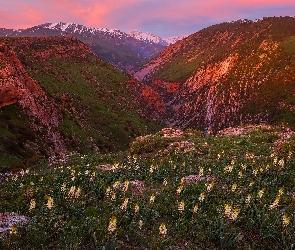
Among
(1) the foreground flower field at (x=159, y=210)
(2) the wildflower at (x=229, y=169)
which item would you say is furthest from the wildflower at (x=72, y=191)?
(2) the wildflower at (x=229, y=169)

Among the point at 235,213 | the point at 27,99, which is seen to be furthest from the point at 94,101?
the point at 235,213

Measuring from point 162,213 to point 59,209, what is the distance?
188 inches

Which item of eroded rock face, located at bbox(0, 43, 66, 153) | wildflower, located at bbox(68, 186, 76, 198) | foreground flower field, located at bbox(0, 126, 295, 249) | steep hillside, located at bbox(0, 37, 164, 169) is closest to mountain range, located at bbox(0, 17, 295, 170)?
steep hillside, located at bbox(0, 37, 164, 169)

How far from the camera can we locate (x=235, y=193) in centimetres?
1608

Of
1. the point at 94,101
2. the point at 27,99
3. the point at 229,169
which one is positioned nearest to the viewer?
the point at 229,169

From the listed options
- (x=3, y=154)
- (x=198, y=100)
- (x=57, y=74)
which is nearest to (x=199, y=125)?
(x=198, y=100)

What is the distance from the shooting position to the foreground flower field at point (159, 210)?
37.4 ft

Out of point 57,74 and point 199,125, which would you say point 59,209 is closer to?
point 57,74

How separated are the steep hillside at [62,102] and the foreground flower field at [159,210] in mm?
27548

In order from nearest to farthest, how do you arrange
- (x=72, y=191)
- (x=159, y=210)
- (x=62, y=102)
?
(x=72, y=191) < (x=159, y=210) < (x=62, y=102)

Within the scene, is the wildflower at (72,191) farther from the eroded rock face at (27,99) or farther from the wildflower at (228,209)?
the eroded rock face at (27,99)

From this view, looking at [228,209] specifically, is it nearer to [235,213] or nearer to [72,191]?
[235,213]

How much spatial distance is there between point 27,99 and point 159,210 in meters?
61.8

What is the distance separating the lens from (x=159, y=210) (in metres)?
14.5
